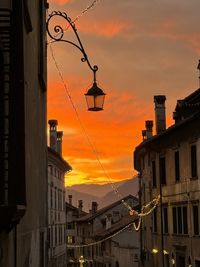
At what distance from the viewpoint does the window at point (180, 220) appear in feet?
99.7

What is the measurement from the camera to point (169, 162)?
3322cm

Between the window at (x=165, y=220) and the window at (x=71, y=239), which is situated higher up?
the window at (x=165, y=220)

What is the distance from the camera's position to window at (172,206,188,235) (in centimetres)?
3039

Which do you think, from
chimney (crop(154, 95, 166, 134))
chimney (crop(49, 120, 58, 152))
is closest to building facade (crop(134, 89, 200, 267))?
chimney (crop(154, 95, 166, 134))

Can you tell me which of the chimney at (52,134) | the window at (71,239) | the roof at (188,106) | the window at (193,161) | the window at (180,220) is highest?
the chimney at (52,134)

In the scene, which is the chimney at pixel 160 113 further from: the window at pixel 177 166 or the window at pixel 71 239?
the window at pixel 71 239

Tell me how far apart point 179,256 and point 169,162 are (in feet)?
17.0

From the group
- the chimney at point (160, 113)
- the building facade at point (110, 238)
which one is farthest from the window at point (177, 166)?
the building facade at point (110, 238)

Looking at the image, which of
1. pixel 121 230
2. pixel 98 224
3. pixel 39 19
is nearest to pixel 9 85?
pixel 39 19

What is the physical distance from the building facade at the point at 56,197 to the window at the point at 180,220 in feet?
46.5

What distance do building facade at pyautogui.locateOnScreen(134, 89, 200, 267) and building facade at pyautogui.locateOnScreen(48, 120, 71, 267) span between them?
9.30m

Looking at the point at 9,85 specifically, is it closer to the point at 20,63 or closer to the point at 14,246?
the point at 20,63

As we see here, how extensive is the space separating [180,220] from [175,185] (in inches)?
79.5

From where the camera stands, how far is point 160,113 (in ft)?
123
